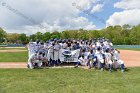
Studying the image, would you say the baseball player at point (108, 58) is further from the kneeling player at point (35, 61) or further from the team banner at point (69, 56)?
the kneeling player at point (35, 61)

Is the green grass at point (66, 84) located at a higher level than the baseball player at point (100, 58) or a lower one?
lower

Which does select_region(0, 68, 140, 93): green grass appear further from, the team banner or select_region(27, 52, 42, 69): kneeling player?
the team banner

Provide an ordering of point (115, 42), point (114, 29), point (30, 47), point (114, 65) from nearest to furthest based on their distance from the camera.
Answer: point (114, 65) < point (30, 47) < point (115, 42) < point (114, 29)

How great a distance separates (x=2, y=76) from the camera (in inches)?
588

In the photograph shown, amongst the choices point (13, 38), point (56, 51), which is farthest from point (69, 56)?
point (13, 38)

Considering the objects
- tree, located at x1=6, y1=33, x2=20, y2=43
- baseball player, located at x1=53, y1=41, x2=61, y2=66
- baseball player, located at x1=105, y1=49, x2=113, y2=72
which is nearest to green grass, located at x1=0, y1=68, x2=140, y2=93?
baseball player, located at x1=105, y1=49, x2=113, y2=72

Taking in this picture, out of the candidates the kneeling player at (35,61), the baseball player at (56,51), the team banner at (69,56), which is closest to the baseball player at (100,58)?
the team banner at (69,56)

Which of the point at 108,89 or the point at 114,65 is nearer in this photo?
the point at 108,89

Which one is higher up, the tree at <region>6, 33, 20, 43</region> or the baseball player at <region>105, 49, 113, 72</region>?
the tree at <region>6, 33, 20, 43</region>

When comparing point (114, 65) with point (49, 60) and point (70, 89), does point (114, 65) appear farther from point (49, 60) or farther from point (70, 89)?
point (70, 89)

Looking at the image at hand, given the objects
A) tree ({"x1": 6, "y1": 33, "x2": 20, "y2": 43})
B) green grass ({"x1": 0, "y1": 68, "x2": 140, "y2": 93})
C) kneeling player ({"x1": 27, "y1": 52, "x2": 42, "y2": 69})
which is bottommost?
green grass ({"x1": 0, "y1": 68, "x2": 140, "y2": 93})

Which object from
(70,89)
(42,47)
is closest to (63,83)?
(70,89)

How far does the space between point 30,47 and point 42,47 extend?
2.65ft

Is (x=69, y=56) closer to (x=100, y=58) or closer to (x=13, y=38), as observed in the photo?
(x=100, y=58)
